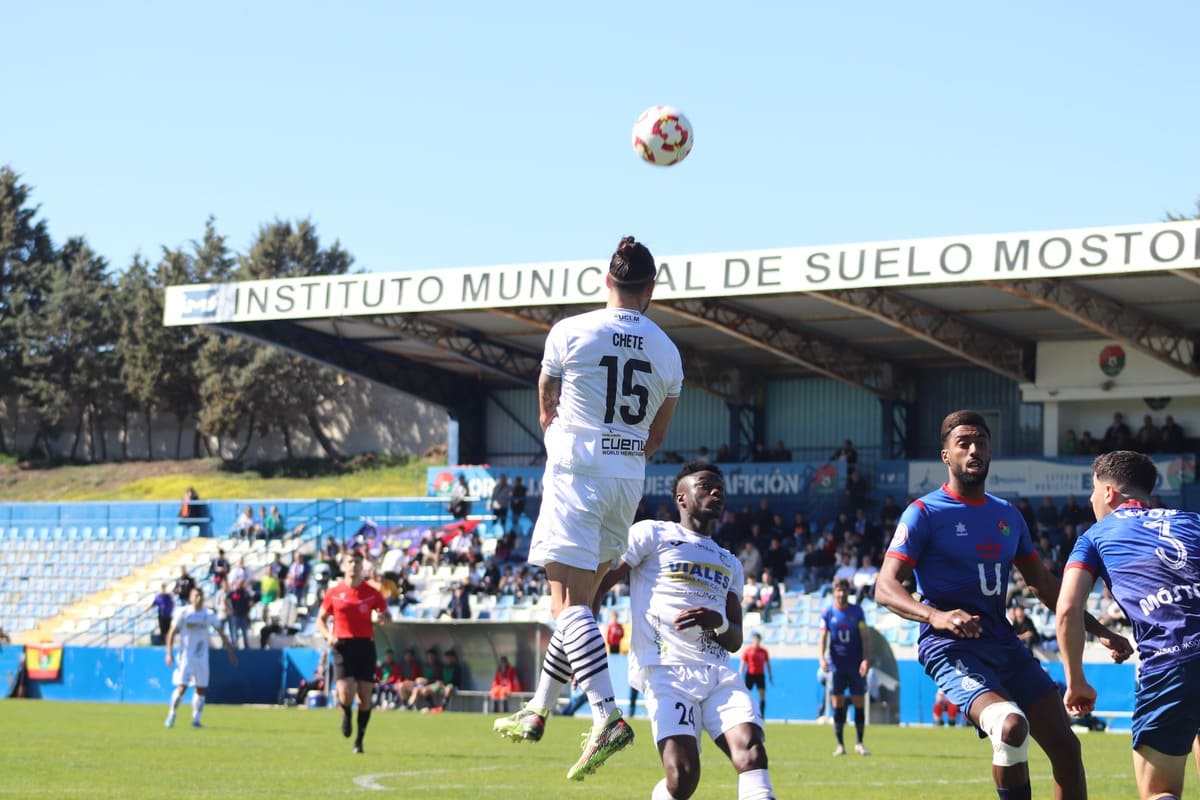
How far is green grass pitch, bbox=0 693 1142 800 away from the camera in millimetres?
14320

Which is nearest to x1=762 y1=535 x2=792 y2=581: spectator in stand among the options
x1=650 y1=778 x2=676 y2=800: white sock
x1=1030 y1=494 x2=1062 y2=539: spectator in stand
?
x1=1030 y1=494 x2=1062 y2=539: spectator in stand

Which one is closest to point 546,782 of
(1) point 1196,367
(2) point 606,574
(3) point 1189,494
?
(2) point 606,574

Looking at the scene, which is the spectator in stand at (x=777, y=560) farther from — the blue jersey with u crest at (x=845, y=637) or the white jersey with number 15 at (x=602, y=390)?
the white jersey with number 15 at (x=602, y=390)

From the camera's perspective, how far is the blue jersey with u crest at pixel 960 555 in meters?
8.56

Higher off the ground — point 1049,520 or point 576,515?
point 1049,520

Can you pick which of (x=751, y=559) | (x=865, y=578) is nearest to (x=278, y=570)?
(x=751, y=559)

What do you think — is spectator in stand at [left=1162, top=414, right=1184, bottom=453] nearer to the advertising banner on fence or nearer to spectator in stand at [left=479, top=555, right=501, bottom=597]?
spectator in stand at [left=479, top=555, right=501, bottom=597]

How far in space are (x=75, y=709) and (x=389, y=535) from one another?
14096mm

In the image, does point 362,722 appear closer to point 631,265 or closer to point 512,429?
point 631,265

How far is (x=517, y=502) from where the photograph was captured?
42.6 metres

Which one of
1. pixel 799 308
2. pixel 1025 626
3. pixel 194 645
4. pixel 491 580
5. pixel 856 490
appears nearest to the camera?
pixel 194 645

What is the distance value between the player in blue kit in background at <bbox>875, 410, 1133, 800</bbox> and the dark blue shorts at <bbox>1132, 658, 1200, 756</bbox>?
359 millimetres

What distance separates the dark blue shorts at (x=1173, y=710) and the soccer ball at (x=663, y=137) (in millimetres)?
5321

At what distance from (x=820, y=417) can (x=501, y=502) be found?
9309mm
